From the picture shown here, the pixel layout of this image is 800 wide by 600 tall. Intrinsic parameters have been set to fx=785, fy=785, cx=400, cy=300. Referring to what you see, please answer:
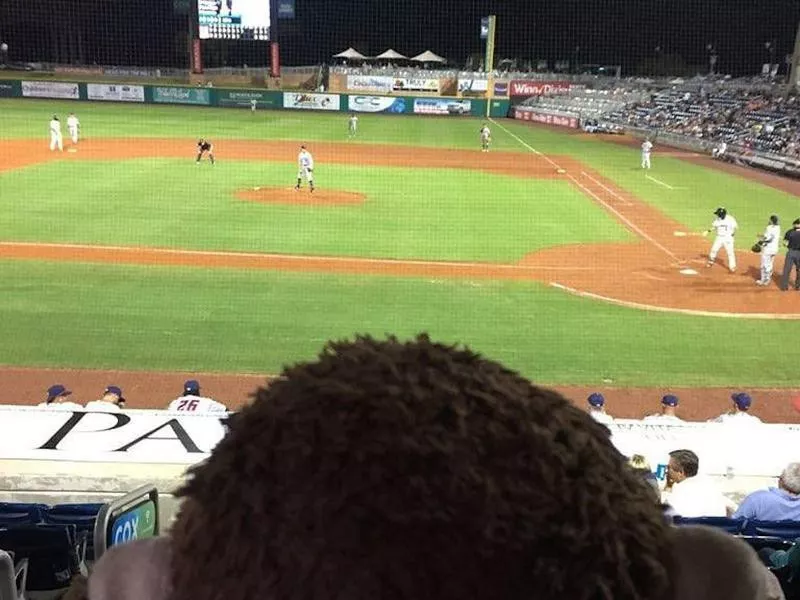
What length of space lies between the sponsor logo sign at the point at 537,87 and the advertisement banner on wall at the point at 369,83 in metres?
6.62

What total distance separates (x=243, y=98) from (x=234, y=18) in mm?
5639

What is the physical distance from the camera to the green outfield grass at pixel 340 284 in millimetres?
8258

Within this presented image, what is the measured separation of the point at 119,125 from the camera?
27.6 meters

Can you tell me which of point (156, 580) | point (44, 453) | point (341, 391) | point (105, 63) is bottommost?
point (44, 453)

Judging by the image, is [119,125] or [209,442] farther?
[119,125]

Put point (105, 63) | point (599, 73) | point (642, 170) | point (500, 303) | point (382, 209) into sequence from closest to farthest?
point (500, 303), point (382, 209), point (642, 170), point (105, 63), point (599, 73)

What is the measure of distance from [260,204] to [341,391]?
15.0m

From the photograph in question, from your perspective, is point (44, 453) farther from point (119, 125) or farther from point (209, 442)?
point (119, 125)

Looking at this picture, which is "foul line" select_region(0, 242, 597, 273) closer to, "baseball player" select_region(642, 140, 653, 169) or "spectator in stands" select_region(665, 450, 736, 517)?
"spectator in stands" select_region(665, 450, 736, 517)

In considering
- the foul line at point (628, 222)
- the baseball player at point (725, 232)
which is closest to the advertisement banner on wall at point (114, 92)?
the foul line at point (628, 222)

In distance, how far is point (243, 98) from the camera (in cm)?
3631

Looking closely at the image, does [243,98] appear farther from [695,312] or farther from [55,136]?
[695,312]

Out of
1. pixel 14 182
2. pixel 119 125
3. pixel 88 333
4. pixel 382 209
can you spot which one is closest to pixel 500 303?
pixel 88 333

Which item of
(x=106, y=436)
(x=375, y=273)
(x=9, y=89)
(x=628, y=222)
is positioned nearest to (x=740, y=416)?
(x=106, y=436)
